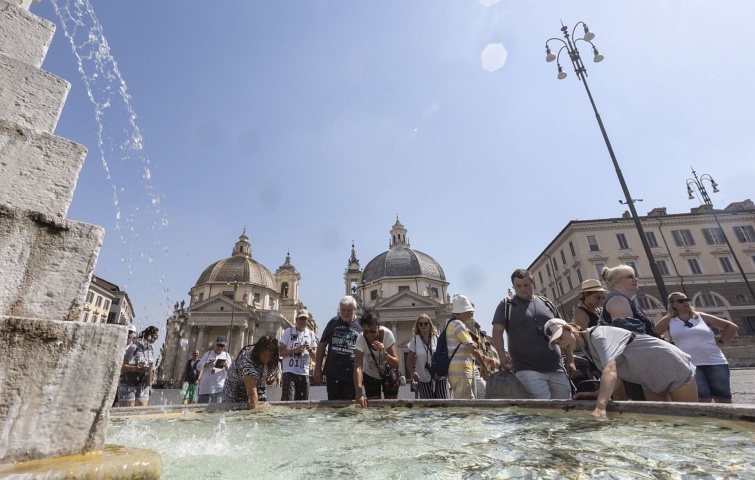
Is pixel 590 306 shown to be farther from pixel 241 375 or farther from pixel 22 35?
pixel 22 35

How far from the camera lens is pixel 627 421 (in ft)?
8.62

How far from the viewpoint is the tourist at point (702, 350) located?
4.43m

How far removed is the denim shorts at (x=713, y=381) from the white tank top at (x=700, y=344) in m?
0.08

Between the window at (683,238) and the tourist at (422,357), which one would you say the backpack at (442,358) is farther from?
the window at (683,238)

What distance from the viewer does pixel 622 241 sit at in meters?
39.1

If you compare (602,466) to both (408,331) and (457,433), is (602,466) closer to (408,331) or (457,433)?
(457,433)

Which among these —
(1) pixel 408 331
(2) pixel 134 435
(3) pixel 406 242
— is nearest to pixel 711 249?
(1) pixel 408 331

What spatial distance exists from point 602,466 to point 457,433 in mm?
1166

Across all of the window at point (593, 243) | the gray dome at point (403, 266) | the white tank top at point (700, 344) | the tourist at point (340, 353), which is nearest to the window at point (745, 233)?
the window at point (593, 243)

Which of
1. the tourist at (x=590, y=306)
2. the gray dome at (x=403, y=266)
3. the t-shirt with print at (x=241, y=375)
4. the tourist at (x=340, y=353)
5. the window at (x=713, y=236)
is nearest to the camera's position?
the tourist at (x=590, y=306)

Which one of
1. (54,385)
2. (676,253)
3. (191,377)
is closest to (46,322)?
(54,385)

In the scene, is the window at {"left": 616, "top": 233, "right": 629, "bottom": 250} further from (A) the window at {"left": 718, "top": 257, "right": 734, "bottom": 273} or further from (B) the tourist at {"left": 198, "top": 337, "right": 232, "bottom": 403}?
(B) the tourist at {"left": 198, "top": 337, "right": 232, "bottom": 403}

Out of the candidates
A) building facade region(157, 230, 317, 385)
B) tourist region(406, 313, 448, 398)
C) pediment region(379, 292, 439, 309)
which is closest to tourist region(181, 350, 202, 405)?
tourist region(406, 313, 448, 398)

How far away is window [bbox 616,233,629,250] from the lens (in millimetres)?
38844
